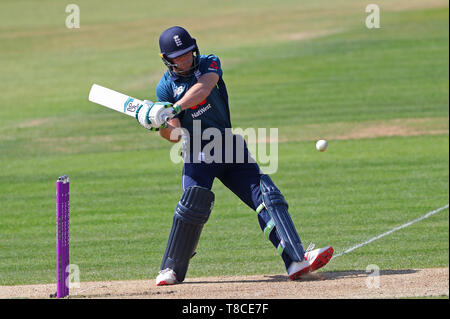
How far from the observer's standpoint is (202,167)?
26.0ft

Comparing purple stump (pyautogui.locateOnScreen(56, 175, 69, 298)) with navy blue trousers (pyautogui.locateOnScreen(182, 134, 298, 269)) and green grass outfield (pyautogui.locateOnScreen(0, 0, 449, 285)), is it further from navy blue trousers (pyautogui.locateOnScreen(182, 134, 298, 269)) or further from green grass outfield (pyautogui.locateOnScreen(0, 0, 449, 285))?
green grass outfield (pyautogui.locateOnScreen(0, 0, 449, 285))

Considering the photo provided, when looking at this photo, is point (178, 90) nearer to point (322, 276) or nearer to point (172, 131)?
→ point (172, 131)

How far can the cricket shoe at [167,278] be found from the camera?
25.6ft

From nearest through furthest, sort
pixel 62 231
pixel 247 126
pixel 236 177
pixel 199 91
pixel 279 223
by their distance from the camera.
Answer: pixel 62 231, pixel 199 91, pixel 279 223, pixel 236 177, pixel 247 126

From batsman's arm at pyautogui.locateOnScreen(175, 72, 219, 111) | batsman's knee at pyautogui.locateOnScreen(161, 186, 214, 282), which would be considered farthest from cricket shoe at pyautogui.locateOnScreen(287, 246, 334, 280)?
batsman's arm at pyautogui.locateOnScreen(175, 72, 219, 111)

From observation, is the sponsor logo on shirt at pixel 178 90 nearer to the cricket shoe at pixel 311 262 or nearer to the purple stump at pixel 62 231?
the purple stump at pixel 62 231

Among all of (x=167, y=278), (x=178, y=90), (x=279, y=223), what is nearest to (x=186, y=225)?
(x=167, y=278)

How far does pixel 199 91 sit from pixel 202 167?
2.60 feet

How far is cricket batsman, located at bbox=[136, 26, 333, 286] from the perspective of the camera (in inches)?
302

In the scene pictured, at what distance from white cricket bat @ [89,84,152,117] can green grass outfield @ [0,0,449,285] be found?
7.44 ft

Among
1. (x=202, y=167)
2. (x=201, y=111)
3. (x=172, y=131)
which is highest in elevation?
(x=201, y=111)

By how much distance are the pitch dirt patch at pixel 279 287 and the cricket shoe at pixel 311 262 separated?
104 millimetres

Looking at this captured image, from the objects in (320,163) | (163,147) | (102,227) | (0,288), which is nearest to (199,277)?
(0,288)

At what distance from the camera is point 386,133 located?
18.2 m
